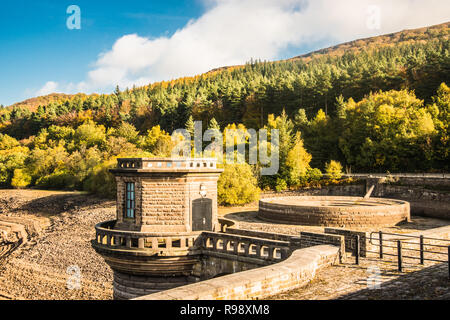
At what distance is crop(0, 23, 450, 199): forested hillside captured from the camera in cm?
5050

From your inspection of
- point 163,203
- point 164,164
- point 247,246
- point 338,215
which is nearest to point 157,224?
point 163,203

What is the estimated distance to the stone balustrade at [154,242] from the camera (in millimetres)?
14547

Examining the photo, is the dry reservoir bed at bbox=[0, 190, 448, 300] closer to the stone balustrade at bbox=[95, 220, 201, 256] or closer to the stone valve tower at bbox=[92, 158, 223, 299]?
the stone balustrade at bbox=[95, 220, 201, 256]

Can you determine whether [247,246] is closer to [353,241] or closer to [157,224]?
[353,241]

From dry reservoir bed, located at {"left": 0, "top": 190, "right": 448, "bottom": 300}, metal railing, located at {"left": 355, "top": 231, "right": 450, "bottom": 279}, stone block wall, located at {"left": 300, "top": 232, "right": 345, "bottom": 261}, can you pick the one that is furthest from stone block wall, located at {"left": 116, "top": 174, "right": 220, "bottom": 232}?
metal railing, located at {"left": 355, "top": 231, "right": 450, "bottom": 279}

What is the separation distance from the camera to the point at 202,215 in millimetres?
15828

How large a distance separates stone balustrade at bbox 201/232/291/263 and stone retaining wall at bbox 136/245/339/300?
2044 millimetres

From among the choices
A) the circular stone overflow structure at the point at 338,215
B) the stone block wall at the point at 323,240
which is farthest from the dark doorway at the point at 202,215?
the circular stone overflow structure at the point at 338,215

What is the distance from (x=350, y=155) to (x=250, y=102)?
31325mm

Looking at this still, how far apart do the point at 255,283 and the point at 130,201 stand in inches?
345

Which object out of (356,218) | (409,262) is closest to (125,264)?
(409,262)

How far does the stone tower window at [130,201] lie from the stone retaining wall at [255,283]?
7.46 meters

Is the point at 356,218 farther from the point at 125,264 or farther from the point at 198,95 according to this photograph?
the point at 198,95
